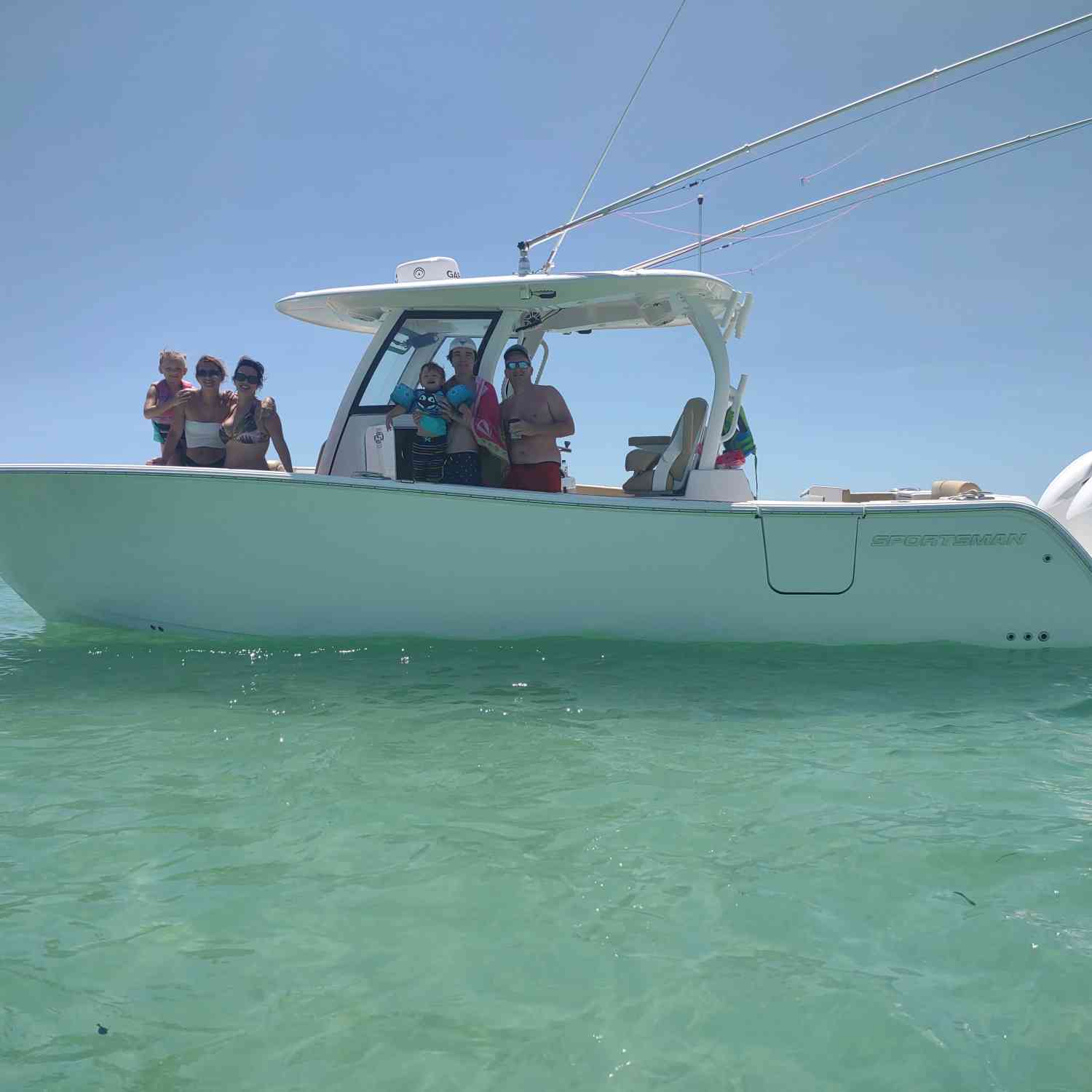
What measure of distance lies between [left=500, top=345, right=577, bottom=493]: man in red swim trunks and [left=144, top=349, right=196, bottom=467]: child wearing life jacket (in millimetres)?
2544

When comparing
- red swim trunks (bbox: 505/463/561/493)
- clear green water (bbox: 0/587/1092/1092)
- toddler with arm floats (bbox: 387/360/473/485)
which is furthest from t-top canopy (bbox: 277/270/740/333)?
clear green water (bbox: 0/587/1092/1092)

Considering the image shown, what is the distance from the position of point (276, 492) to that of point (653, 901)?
172 inches

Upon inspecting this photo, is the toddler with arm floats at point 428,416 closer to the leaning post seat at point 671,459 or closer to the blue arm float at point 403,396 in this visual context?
the blue arm float at point 403,396

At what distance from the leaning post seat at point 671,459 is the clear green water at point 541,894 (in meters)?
2.22

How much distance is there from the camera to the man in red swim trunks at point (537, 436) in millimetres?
6730

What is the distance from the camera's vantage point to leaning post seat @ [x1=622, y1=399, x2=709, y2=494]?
22.7ft

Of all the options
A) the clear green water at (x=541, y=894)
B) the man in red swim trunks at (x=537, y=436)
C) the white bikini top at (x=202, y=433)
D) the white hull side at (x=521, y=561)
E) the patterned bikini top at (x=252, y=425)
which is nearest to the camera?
the clear green water at (x=541, y=894)

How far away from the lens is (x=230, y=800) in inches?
140

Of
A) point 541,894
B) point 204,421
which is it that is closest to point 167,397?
point 204,421

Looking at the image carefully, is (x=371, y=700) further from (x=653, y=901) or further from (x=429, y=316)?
(x=429, y=316)

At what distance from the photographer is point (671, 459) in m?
6.95

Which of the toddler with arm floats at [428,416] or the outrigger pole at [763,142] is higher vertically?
the outrigger pole at [763,142]

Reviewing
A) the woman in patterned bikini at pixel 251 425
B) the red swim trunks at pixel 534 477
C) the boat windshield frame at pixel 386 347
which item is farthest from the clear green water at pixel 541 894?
the boat windshield frame at pixel 386 347

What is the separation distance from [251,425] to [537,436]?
2183 millimetres
